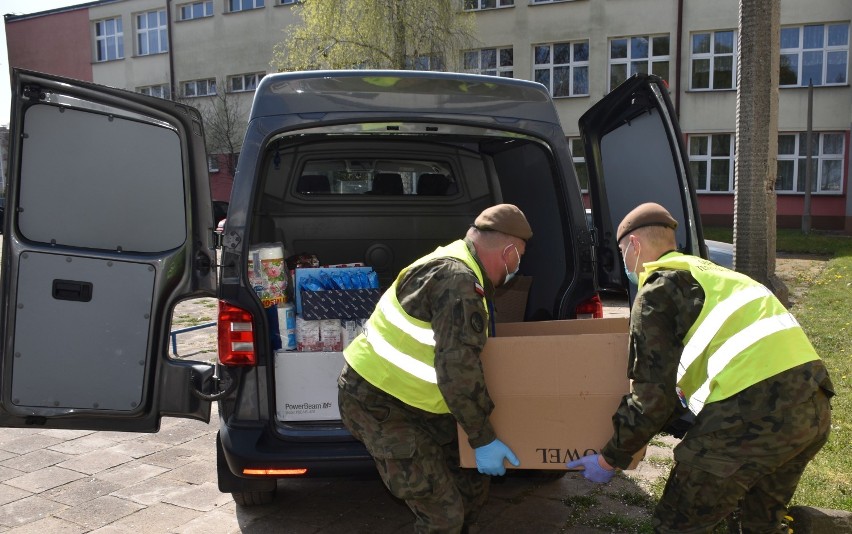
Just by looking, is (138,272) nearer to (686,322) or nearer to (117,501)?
(117,501)

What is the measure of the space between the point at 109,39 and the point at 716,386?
1471 inches

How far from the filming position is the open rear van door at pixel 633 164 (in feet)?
12.8

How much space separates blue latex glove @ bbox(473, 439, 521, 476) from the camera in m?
2.87

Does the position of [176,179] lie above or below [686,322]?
above

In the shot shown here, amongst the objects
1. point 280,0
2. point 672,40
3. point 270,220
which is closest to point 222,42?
point 280,0

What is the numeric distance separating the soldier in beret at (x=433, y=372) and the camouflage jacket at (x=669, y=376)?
515 mm

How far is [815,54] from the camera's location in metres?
24.0

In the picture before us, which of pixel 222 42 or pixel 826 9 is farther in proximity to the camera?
pixel 222 42

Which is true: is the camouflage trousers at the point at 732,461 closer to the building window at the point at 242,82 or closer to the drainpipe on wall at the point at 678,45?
the drainpipe on wall at the point at 678,45

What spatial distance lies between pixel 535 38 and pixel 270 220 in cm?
2321

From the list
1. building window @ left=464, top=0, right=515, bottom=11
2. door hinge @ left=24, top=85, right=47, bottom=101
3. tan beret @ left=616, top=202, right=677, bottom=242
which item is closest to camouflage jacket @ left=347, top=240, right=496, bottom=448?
tan beret @ left=616, top=202, right=677, bottom=242

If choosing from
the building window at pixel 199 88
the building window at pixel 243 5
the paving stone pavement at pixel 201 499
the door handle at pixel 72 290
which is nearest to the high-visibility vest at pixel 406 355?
the paving stone pavement at pixel 201 499

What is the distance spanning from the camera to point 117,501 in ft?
13.6

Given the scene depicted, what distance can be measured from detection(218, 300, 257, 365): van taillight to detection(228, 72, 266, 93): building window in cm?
2913
